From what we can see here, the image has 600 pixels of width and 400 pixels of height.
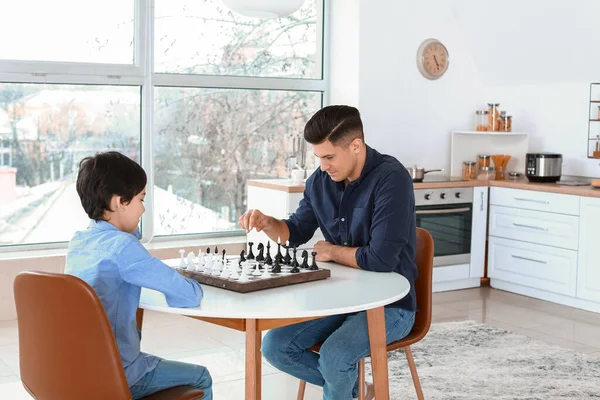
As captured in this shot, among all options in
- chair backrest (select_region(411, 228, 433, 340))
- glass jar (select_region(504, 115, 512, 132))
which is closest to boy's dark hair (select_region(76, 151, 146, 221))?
chair backrest (select_region(411, 228, 433, 340))

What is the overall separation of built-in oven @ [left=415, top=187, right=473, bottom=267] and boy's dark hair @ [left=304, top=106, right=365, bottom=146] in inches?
109

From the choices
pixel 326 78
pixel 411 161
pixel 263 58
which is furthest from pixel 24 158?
pixel 411 161

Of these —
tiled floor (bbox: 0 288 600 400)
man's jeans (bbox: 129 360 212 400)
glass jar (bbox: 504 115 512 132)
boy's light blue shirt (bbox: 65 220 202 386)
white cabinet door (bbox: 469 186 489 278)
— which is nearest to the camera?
boy's light blue shirt (bbox: 65 220 202 386)

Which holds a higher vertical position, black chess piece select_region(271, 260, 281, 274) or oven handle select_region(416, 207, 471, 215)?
black chess piece select_region(271, 260, 281, 274)

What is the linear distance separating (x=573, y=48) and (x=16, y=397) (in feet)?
13.8

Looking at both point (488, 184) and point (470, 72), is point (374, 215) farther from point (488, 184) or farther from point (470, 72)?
point (470, 72)

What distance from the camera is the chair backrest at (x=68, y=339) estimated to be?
2023 millimetres

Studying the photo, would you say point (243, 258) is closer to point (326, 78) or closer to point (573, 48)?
point (326, 78)

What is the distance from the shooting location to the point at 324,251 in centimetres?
286

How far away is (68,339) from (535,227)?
408 cm

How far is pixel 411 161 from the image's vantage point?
602cm

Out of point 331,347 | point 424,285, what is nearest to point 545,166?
point 424,285

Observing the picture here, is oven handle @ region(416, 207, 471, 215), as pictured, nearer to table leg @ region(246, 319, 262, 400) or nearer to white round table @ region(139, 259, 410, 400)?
white round table @ region(139, 259, 410, 400)

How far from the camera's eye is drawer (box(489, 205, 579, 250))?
Answer: 17.5ft
